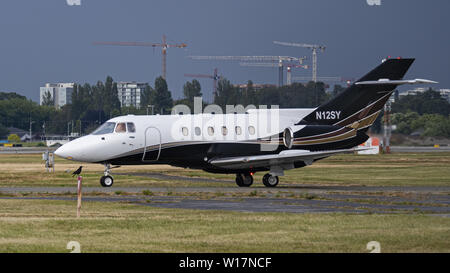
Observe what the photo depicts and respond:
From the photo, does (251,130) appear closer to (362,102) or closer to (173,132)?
(173,132)

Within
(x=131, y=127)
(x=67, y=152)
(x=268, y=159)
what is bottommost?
(x=268, y=159)

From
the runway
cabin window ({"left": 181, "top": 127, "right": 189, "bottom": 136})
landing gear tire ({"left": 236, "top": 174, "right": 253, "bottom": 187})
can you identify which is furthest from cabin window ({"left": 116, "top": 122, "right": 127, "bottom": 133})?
landing gear tire ({"left": 236, "top": 174, "right": 253, "bottom": 187})

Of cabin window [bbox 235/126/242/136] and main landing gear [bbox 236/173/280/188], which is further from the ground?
cabin window [bbox 235/126/242/136]

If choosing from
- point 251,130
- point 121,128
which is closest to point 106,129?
point 121,128

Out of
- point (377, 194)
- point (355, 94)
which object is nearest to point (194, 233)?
point (377, 194)

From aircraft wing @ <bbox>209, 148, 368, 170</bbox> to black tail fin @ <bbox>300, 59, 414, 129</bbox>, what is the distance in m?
2.08

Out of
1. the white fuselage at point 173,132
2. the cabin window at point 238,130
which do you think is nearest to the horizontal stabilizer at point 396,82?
the white fuselage at point 173,132

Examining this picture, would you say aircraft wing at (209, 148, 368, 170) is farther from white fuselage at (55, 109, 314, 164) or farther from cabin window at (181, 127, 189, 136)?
cabin window at (181, 127, 189, 136)

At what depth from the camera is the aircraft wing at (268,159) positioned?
123 ft

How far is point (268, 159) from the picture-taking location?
3738 centimetres

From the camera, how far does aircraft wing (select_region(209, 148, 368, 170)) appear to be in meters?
37.4

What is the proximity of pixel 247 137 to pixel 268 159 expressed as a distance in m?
1.87

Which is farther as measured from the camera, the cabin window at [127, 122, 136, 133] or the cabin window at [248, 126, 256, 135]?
the cabin window at [248, 126, 256, 135]
